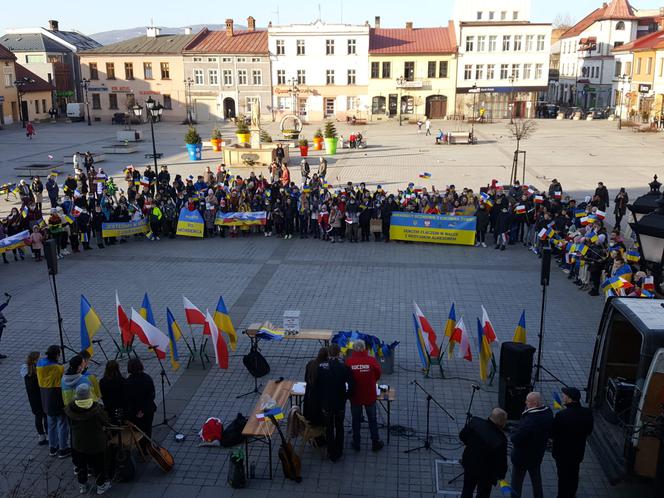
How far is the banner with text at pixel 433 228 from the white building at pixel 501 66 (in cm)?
4665

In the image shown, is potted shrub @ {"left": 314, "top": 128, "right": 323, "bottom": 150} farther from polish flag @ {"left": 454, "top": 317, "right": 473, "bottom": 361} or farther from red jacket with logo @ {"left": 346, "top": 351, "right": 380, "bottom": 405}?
red jacket with logo @ {"left": 346, "top": 351, "right": 380, "bottom": 405}

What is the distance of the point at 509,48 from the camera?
64.7 meters

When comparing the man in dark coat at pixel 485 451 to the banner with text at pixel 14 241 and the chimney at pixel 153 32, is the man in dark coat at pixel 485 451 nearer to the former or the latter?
the banner with text at pixel 14 241

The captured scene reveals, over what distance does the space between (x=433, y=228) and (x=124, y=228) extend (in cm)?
992

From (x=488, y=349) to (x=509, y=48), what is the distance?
198 feet

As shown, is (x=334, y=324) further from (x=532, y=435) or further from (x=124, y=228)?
(x=124, y=228)

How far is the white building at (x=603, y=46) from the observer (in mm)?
71875

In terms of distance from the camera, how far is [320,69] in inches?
2586

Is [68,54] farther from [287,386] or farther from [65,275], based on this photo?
[287,386]

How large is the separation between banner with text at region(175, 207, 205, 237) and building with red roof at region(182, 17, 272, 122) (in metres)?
46.8

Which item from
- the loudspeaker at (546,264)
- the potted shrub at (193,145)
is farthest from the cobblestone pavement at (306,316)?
the potted shrub at (193,145)

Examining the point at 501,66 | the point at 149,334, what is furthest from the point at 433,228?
the point at 501,66

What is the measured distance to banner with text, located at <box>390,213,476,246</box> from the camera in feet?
64.8

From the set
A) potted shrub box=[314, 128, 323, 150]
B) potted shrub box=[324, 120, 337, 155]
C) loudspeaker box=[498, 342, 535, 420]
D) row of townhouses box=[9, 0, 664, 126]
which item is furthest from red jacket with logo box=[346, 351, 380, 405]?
row of townhouses box=[9, 0, 664, 126]
